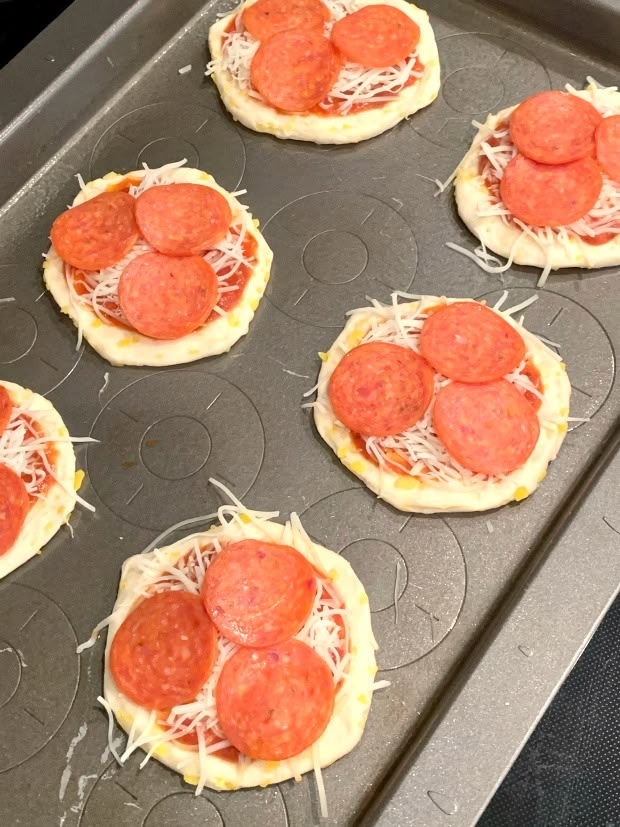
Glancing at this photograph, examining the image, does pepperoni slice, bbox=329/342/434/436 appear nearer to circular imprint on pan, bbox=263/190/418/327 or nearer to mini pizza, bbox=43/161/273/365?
circular imprint on pan, bbox=263/190/418/327

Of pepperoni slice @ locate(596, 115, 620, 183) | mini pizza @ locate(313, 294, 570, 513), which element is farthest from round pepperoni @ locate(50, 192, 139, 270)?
pepperoni slice @ locate(596, 115, 620, 183)

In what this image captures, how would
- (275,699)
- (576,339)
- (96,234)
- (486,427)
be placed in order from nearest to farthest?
(275,699), (486,427), (576,339), (96,234)

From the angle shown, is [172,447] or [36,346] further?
[36,346]

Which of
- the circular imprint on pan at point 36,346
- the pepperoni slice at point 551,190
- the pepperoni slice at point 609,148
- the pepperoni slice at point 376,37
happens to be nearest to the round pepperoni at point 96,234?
the circular imprint on pan at point 36,346

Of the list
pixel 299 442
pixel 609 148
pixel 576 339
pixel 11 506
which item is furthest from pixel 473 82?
pixel 11 506

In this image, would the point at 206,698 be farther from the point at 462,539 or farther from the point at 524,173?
the point at 524,173

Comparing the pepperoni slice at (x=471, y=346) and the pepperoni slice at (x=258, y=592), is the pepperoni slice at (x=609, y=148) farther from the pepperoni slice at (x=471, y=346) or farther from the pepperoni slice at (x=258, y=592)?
the pepperoni slice at (x=258, y=592)

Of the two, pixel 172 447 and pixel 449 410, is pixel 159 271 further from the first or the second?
pixel 449 410
